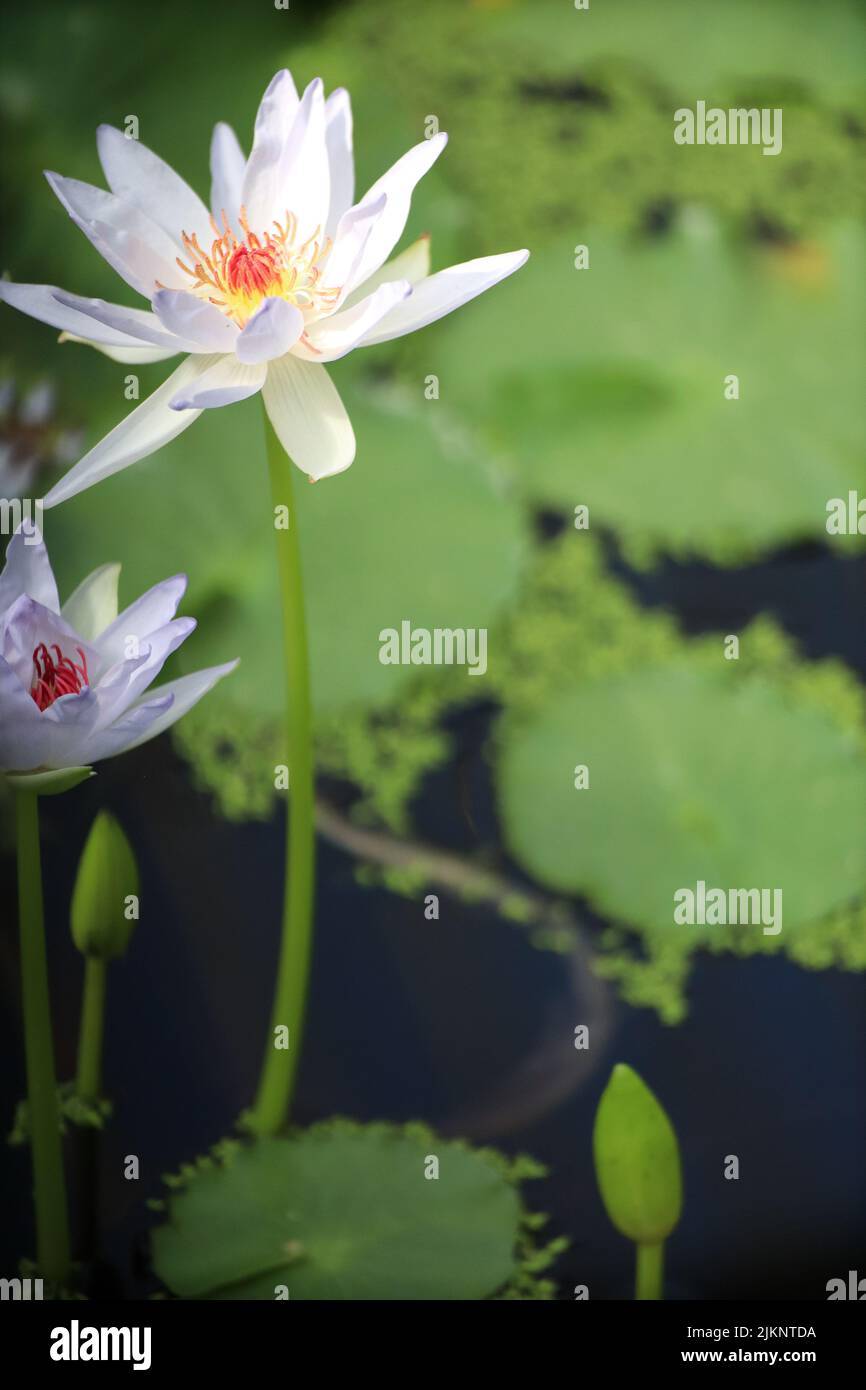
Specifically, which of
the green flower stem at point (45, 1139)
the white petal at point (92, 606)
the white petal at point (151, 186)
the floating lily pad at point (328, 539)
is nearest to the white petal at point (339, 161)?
the white petal at point (151, 186)

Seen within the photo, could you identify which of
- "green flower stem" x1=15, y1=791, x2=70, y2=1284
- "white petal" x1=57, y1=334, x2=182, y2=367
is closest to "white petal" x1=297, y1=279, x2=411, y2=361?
"white petal" x1=57, y1=334, x2=182, y2=367

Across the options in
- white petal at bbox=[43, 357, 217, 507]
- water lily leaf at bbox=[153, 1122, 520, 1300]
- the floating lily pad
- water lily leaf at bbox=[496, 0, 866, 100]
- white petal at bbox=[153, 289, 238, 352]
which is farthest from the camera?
water lily leaf at bbox=[496, 0, 866, 100]

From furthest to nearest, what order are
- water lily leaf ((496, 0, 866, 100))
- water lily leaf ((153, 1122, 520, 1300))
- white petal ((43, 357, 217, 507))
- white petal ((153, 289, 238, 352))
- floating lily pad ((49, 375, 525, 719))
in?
water lily leaf ((496, 0, 866, 100))
floating lily pad ((49, 375, 525, 719))
water lily leaf ((153, 1122, 520, 1300))
white petal ((43, 357, 217, 507))
white petal ((153, 289, 238, 352))

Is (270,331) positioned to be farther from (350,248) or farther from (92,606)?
(92,606)

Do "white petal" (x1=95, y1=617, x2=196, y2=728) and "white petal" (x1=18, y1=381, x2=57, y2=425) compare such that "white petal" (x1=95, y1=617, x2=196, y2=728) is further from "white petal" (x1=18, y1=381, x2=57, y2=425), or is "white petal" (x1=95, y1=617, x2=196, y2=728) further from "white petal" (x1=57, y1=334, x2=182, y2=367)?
"white petal" (x1=18, y1=381, x2=57, y2=425)

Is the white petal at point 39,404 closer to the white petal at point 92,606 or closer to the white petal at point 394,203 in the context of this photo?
the white petal at point 92,606

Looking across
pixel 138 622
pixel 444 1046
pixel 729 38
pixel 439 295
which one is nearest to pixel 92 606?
pixel 138 622
